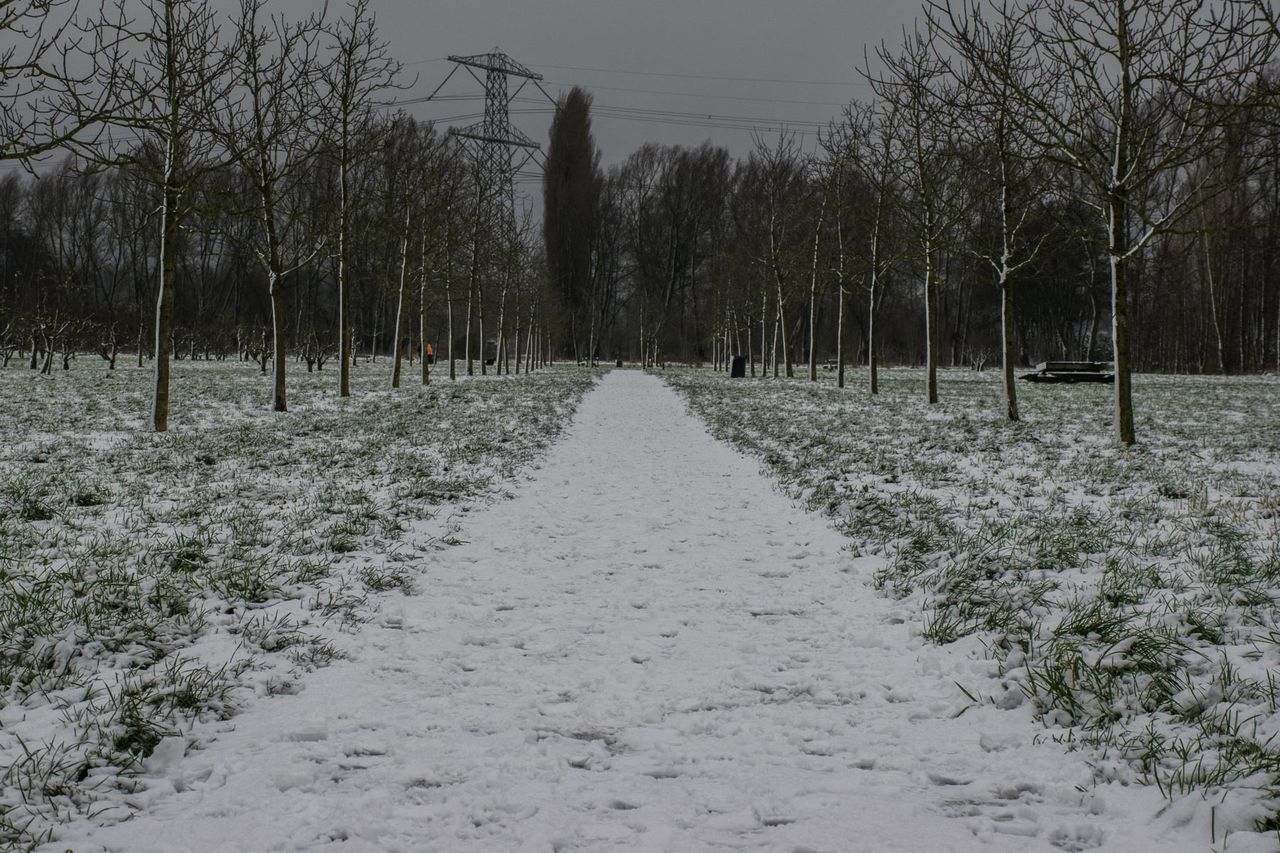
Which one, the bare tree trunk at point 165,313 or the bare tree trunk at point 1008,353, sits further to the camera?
the bare tree trunk at point 1008,353

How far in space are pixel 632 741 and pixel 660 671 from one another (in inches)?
28.5

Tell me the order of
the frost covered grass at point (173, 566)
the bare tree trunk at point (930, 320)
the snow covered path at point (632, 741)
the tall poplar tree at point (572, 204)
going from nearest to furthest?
the snow covered path at point (632, 741) < the frost covered grass at point (173, 566) < the bare tree trunk at point (930, 320) < the tall poplar tree at point (572, 204)

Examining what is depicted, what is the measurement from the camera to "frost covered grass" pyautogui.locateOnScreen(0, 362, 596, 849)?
113 inches

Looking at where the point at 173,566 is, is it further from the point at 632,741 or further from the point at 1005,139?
the point at 1005,139

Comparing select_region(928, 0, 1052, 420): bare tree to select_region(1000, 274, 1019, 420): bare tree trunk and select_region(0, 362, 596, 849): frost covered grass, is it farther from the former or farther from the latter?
select_region(0, 362, 596, 849): frost covered grass

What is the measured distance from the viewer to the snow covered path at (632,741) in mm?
2412

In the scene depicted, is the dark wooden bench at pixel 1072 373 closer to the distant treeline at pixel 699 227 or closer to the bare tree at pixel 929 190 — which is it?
the distant treeline at pixel 699 227

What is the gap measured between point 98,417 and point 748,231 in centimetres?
3724

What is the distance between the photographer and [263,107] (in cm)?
1631

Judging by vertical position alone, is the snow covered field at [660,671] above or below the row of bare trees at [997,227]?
below

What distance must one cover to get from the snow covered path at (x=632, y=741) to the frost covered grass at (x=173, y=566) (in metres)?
0.27

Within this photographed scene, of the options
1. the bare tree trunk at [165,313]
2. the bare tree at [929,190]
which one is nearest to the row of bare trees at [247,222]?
the bare tree trunk at [165,313]

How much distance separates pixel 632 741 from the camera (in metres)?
3.01

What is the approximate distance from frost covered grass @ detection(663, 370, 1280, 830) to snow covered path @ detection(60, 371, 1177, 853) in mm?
→ 266
